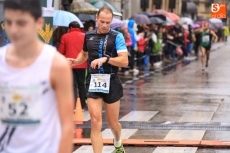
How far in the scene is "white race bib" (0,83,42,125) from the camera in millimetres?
4023

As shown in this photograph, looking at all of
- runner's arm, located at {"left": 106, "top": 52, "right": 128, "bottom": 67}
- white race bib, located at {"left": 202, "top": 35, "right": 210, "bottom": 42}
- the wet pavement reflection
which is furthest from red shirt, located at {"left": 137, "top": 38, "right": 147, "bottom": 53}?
runner's arm, located at {"left": 106, "top": 52, "right": 128, "bottom": 67}

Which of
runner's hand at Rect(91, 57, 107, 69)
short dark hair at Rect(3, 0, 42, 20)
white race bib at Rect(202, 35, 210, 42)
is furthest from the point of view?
white race bib at Rect(202, 35, 210, 42)

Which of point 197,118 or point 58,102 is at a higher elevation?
point 58,102

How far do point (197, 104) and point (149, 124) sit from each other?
406 centimetres

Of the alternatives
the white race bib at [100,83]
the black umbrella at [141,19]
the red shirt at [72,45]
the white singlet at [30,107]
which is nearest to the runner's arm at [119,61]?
the white race bib at [100,83]

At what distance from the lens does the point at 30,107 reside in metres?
4.04

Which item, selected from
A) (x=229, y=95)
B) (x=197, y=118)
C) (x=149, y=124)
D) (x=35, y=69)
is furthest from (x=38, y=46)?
(x=229, y=95)

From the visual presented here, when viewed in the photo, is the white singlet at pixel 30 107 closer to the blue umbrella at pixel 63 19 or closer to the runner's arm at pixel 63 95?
the runner's arm at pixel 63 95

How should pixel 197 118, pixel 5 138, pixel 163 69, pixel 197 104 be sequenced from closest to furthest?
pixel 5 138 < pixel 197 118 < pixel 197 104 < pixel 163 69

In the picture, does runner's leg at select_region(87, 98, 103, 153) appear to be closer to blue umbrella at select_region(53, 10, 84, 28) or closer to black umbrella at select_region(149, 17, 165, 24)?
blue umbrella at select_region(53, 10, 84, 28)

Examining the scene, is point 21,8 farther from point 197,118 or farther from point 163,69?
point 163,69

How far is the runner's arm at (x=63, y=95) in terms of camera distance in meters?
3.99

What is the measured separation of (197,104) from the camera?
16.3 meters

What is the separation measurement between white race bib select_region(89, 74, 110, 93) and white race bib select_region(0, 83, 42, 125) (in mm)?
4268
